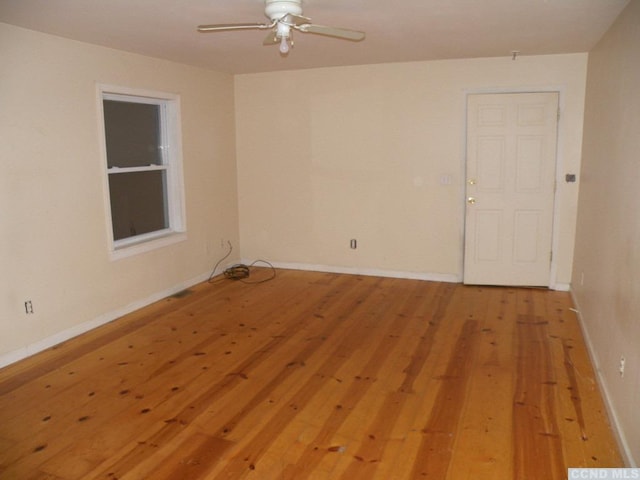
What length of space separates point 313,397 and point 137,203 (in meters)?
3.02

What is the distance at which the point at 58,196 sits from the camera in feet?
13.5

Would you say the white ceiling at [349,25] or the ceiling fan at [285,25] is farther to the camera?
the white ceiling at [349,25]

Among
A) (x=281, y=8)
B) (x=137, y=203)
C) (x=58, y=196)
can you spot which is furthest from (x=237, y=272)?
(x=281, y=8)

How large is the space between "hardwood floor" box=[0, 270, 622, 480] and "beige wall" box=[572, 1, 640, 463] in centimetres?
28

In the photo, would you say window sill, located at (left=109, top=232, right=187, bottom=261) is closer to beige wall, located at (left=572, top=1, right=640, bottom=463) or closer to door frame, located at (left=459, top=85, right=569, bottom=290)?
door frame, located at (left=459, top=85, right=569, bottom=290)

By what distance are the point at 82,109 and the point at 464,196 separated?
3907 millimetres

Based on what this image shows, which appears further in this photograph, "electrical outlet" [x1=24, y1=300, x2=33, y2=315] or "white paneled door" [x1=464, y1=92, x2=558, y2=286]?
"white paneled door" [x1=464, y1=92, x2=558, y2=286]

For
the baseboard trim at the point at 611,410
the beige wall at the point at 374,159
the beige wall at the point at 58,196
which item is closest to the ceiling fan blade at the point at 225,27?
the beige wall at the point at 58,196

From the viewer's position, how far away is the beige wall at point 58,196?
373cm

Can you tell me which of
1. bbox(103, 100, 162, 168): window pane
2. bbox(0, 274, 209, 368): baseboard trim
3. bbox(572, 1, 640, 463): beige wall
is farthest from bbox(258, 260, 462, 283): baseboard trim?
bbox(103, 100, 162, 168): window pane

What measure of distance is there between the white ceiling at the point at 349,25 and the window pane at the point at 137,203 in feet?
3.98

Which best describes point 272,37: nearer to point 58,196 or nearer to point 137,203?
point 58,196

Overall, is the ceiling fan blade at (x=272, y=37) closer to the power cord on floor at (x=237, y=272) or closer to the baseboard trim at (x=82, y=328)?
the baseboard trim at (x=82, y=328)

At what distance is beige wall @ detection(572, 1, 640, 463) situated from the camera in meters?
2.59
